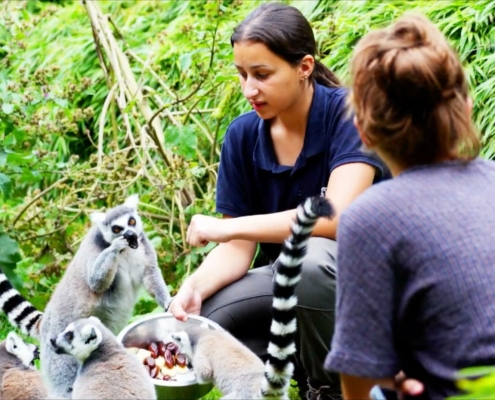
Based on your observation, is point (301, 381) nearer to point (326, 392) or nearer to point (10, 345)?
point (326, 392)

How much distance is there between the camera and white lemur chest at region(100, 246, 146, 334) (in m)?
3.62

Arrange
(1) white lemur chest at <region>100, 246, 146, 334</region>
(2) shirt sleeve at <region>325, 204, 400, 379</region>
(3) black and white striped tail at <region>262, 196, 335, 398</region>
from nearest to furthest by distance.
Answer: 1. (2) shirt sleeve at <region>325, 204, 400, 379</region>
2. (3) black and white striped tail at <region>262, 196, 335, 398</region>
3. (1) white lemur chest at <region>100, 246, 146, 334</region>

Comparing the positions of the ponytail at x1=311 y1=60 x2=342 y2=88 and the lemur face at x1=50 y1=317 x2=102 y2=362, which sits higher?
the ponytail at x1=311 y1=60 x2=342 y2=88

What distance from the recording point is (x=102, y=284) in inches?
138

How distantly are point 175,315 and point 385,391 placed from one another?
4.15ft

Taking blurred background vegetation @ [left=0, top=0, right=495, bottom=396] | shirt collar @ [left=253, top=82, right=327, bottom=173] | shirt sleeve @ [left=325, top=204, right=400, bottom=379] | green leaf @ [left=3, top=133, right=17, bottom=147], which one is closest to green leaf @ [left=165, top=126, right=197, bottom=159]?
blurred background vegetation @ [left=0, top=0, right=495, bottom=396]

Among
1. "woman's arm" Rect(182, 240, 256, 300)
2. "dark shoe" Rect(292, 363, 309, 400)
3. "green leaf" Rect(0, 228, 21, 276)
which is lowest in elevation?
"dark shoe" Rect(292, 363, 309, 400)

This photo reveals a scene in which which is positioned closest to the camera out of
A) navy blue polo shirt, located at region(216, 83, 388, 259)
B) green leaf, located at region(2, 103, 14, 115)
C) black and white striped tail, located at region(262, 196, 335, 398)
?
black and white striped tail, located at region(262, 196, 335, 398)

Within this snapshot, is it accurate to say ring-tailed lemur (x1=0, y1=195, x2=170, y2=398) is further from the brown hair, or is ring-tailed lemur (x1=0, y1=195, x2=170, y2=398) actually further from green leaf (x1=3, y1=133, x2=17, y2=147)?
the brown hair

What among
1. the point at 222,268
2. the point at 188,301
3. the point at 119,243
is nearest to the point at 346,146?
the point at 222,268

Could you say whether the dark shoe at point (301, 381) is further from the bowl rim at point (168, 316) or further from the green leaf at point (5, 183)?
the green leaf at point (5, 183)

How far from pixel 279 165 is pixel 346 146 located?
0.31 meters

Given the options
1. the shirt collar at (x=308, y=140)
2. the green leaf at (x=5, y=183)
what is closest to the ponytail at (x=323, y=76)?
the shirt collar at (x=308, y=140)

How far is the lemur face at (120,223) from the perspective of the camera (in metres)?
3.45
